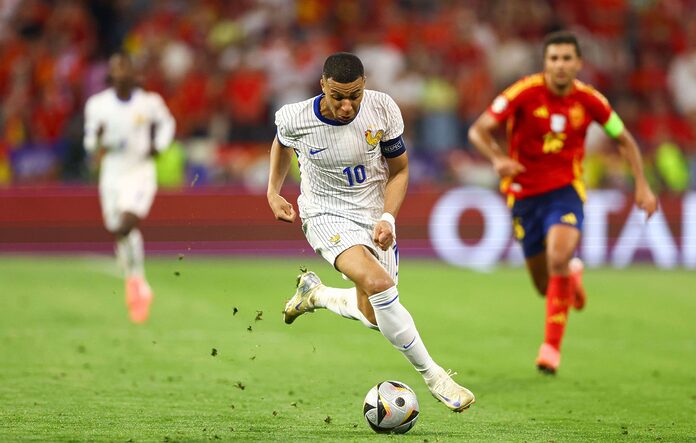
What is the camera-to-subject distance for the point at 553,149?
10.0 m

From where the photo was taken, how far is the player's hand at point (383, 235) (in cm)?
698

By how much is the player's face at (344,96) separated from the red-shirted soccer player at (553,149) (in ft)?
8.76

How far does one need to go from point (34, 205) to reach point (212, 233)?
2.56 metres

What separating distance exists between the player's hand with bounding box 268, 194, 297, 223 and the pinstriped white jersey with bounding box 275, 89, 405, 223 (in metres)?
0.28

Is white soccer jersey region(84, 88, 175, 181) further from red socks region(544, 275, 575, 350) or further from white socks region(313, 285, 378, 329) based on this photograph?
white socks region(313, 285, 378, 329)

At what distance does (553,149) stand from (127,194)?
4.89 metres

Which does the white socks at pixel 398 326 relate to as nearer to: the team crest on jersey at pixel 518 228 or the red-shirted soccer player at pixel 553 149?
the red-shirted soccer player at pixel 553 149

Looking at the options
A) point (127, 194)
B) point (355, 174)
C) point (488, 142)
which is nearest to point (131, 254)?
point (127, 194)

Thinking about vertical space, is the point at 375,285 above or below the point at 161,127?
above

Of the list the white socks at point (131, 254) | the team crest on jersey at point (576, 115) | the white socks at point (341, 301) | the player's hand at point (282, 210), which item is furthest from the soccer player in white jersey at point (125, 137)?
the player's hand at point (282, 210)

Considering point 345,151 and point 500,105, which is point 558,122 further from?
point 345,151

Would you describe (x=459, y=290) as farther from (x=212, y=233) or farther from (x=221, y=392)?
(x=221, y=392)

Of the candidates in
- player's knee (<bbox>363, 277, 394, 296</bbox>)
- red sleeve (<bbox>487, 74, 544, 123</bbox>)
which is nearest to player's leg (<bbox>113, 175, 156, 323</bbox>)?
red sleeve (<bbox>487, 74, 544, 123</bbox>)

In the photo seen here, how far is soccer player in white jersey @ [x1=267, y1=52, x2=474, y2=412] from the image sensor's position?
7086 millimetres
